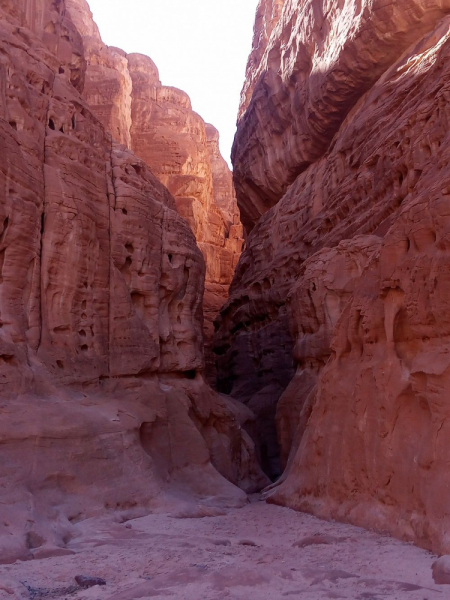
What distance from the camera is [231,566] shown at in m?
8.42

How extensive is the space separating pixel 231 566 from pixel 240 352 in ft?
67.5

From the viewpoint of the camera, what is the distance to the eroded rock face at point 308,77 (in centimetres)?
2372

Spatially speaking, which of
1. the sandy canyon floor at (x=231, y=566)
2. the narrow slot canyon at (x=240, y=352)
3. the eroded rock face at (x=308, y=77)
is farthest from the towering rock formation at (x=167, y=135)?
the sandy canyon floor at (x=231, y=566)

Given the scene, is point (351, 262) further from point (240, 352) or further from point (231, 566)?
point (231, 566)

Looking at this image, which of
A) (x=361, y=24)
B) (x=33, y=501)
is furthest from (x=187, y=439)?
(x=361, y=24)

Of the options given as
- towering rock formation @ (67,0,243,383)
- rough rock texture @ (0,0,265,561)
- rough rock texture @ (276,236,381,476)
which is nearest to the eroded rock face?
towering rock formation @ (67,0,243,383)

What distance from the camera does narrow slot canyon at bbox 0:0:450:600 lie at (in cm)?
918

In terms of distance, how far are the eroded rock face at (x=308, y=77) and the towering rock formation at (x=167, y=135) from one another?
5.22 metres

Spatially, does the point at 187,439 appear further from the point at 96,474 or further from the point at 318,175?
the point at 318,175

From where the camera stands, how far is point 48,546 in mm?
9680

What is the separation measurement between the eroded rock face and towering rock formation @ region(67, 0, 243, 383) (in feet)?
17.1

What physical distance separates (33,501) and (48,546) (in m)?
1.37

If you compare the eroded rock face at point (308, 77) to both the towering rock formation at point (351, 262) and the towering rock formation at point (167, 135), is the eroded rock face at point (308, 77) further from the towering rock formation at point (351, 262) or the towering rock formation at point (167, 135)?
the towering rock formation at point (167, 135)

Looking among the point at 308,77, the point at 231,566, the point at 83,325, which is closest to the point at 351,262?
the point at 83,325
